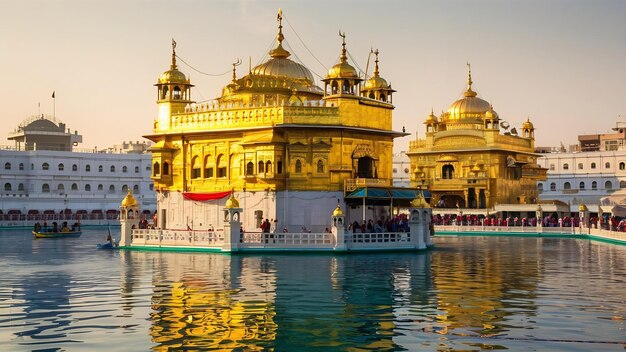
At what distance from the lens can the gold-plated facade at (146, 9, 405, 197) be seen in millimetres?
37188

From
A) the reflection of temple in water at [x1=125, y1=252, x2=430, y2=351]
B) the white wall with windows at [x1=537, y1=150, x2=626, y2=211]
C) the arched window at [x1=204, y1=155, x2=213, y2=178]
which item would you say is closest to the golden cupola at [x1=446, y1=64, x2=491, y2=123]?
the white wall with windows at [x1=537, y1=150, x2=626, y2=211]

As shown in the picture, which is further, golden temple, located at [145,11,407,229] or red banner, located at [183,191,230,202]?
red banner, located at [183,191,230,202]

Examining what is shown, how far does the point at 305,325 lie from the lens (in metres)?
15.5

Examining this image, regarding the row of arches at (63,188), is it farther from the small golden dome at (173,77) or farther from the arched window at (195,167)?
the arched window at (195,167)

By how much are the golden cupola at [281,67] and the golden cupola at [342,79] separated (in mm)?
4983

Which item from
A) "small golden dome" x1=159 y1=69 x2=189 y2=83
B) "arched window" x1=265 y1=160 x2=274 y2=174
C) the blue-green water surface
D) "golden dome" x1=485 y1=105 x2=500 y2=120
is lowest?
the blue-green water surface

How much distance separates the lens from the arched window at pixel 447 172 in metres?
68.0

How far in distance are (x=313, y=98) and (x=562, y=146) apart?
6609cm

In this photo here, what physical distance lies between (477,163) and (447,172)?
3.17 m

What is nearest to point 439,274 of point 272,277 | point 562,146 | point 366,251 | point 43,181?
point 272,277

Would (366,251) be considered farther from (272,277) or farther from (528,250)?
(272,277)

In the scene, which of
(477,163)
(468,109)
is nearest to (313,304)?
(477,163)

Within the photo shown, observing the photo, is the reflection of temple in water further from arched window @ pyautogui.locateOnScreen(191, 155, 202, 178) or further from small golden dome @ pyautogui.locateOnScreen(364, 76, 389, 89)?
small golden dome @ pyautogui.locateOnScreen(364, 76, 389, 89)

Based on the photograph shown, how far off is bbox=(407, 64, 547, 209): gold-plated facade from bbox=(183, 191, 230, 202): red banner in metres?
27.2
